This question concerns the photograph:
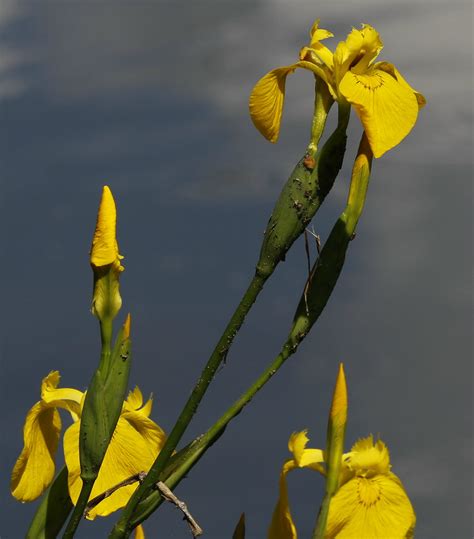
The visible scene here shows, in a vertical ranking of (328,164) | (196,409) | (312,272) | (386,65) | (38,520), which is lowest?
(38,520)

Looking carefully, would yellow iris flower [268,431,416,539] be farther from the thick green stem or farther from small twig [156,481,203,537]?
the thick green stem

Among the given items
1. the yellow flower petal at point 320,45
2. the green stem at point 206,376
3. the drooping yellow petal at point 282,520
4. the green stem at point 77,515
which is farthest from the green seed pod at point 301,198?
the green stem at point 77,515

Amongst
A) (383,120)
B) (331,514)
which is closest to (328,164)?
(383,120)

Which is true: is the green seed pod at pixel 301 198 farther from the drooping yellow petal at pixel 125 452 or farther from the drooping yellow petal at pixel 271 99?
the drooping yellow petal at pixel 125 452

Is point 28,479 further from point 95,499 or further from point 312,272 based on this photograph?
point 312,272

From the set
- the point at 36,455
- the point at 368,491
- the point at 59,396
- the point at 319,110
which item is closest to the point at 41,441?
the point at 36,455

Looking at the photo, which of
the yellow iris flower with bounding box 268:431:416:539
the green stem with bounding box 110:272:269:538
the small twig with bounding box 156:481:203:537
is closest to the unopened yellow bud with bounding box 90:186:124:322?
the green stem with bounding box 110:272:269:538
